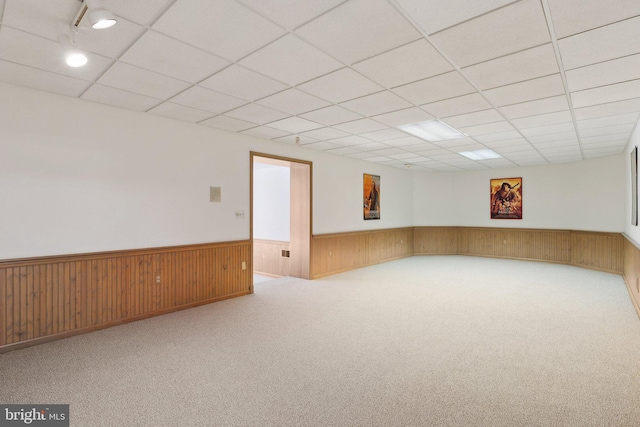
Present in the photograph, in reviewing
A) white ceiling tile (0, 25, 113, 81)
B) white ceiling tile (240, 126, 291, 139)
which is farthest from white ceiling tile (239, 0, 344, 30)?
white ceiling tile (240, 126, 291, 139)

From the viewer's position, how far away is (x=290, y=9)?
7.59 feet

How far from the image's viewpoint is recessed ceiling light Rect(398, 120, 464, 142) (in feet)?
17.4

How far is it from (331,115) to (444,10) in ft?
8.43

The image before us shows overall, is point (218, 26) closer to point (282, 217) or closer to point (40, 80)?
point (40, 80)

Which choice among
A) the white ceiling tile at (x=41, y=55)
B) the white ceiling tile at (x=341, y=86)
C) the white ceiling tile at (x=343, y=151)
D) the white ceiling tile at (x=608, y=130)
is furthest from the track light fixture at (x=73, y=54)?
the white ceiling tile at (x=608, y=130)

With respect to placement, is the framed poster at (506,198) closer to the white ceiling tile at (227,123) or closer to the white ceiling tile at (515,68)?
the white ceiling tile at (515,68)

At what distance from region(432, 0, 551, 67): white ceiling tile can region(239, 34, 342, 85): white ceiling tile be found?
0.99 m

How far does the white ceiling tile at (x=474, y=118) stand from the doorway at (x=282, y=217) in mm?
3067

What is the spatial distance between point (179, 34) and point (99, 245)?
2995 mm

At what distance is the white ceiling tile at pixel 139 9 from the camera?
2248 millimetres

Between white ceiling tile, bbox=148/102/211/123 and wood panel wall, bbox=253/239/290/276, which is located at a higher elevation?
white ceiling tile, bbox=148/102/211/123

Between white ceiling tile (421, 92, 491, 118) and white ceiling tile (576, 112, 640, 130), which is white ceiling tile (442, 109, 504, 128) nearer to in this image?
white ceiling tile (421, 92, 491, 118)

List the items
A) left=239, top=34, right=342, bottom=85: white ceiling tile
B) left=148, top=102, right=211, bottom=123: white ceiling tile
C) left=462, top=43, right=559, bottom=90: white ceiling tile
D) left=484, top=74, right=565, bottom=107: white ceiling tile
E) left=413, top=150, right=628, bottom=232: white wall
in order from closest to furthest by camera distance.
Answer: left=239, top=34, right=342, bottom=85: white ceiling tile
left=462, top=43, right=559, bottom=90: white ceiling tile
left=484, top=74, right=565, bottom=107: white ceiling tile
left=148, top=102, right=211, bottom=123: white ceiling tile
left=413, top=150, right=628, bottom=232: white wall

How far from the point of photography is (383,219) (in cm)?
972
